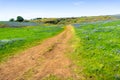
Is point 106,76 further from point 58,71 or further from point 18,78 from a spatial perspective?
point 18,78

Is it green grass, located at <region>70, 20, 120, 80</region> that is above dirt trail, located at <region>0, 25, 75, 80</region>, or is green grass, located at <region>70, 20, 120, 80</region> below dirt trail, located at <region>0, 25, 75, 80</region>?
above

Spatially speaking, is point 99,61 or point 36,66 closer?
point 36,66

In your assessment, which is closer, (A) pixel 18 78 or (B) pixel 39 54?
(A) pixel 18 78

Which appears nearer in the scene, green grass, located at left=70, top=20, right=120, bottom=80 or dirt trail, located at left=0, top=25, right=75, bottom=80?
green grass, located at left=70, top=20, right=120, bottom=80

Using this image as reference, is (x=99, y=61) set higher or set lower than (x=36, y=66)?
higher

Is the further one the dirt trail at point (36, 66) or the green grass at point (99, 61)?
the dirt trail at point (36, 66)

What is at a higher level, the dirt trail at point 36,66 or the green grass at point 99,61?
the green grass at point 99,61

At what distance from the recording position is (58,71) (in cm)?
1527

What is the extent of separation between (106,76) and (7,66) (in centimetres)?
782

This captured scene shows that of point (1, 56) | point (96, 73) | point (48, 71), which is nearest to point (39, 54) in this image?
point (1, 56)

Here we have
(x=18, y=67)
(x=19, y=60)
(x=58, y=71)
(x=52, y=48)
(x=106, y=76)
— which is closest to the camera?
(x=106, y=76)

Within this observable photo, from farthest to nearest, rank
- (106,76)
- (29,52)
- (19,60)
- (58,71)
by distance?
(29,52) → (19,60) → (58,71) → (106,76)

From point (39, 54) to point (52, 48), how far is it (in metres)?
2.99

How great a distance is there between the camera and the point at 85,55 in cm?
1895
